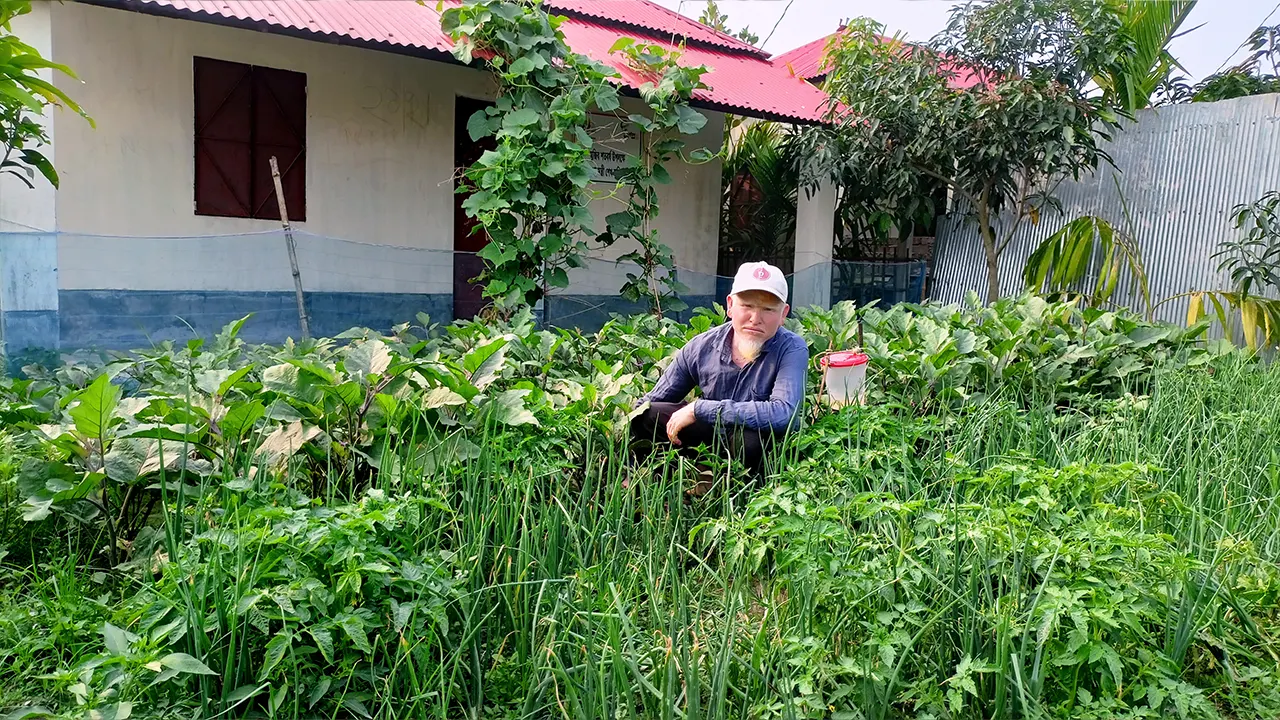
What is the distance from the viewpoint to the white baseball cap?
3.31 metres

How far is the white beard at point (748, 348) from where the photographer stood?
3.45 metres

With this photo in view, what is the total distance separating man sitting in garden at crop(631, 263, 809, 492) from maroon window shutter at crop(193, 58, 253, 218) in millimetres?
4563

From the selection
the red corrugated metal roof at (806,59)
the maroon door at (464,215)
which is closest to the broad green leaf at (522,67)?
the maroon door at (464,215)

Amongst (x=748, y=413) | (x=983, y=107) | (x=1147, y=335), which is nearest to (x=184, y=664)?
(x=748, y=413)

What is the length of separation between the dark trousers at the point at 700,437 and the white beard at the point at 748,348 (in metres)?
0.33

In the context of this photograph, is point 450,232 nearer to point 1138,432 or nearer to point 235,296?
point 235,296

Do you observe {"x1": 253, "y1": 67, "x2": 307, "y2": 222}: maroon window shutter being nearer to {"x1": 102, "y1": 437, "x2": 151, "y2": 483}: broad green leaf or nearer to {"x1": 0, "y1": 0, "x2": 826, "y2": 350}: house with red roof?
{"x1": 0, "y1": 0, "x2": 826, "y2": 350}: house with red roof

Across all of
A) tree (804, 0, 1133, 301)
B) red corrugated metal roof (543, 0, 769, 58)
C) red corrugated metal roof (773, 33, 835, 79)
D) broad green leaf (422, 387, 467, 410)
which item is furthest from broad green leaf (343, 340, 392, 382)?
red corrugated metal roof (773, 33, 835, 79)

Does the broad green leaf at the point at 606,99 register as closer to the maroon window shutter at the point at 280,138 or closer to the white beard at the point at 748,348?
the maroon window shutter at the point at 280,138

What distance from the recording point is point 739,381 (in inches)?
136

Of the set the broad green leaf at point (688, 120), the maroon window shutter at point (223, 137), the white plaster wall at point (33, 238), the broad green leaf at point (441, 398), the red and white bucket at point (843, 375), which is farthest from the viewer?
the broad green leaf at point (688, 120)

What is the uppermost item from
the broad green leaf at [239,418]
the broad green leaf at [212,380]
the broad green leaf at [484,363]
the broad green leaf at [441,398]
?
the broad green leaf at [484,363]

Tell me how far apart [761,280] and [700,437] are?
2.03 ft

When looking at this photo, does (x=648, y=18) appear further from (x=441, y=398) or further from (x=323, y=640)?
(x=323, y=640)
